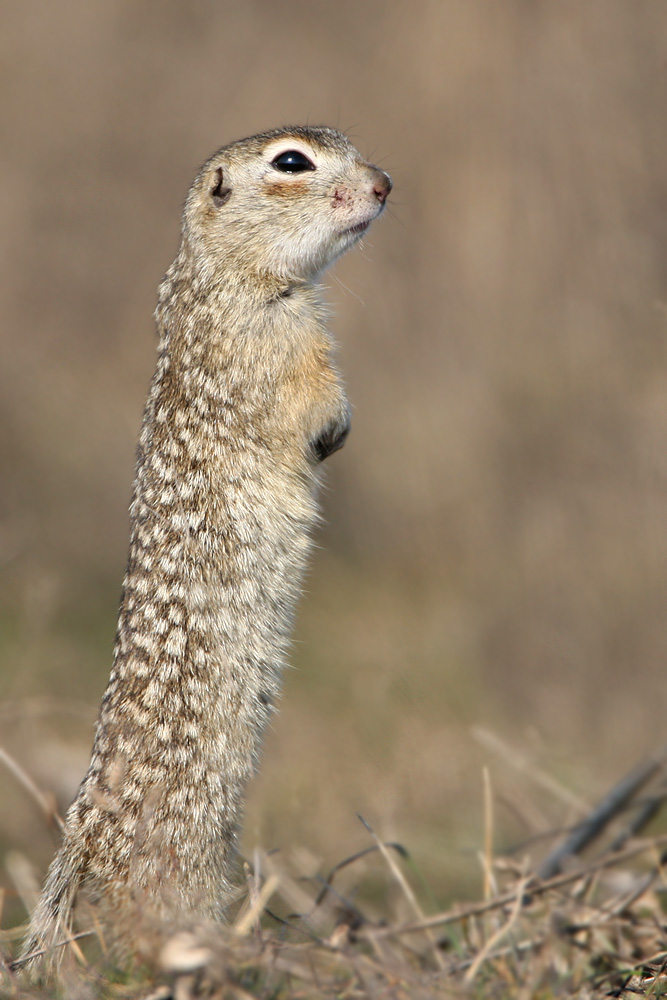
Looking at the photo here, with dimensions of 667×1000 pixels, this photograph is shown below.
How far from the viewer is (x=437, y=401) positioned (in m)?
9.63

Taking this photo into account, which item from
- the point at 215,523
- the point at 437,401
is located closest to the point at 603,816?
the point at 215,523

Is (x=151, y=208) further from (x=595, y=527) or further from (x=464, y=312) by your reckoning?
(x=595, y=527)

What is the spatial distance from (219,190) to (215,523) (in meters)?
1.59

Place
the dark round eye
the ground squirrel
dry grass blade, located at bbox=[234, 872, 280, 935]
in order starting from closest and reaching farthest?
dry grass blade, located at bbox=[234, 872, 280, 935], the ground squirrel, the dark round eye

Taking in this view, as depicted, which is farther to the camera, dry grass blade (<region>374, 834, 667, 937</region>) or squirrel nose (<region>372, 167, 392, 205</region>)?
squirrel nose (<region>372, 167, 392, 205</region>)

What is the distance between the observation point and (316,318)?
463cm

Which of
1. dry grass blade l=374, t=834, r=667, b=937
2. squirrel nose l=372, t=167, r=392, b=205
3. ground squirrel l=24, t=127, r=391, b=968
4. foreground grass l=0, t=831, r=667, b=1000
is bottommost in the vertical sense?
foreground grass l=0, t=831, r=667, b=1000

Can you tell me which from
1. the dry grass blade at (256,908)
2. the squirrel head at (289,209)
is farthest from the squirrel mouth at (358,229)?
the dry grass blade at (256,908)

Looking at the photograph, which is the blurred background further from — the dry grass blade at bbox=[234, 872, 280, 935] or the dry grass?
the dry grass blade at bbox=[234, 872, 280, 935]

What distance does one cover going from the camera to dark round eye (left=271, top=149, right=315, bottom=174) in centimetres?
458

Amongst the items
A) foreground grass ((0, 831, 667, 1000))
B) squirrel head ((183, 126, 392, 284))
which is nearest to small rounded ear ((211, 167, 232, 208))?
squirrel head ((183, 126, 392, 284))

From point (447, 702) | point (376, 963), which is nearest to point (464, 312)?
point (447, 702)

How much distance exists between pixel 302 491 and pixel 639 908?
1893 mm

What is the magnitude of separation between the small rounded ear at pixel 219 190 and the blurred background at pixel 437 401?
11.6 ft
